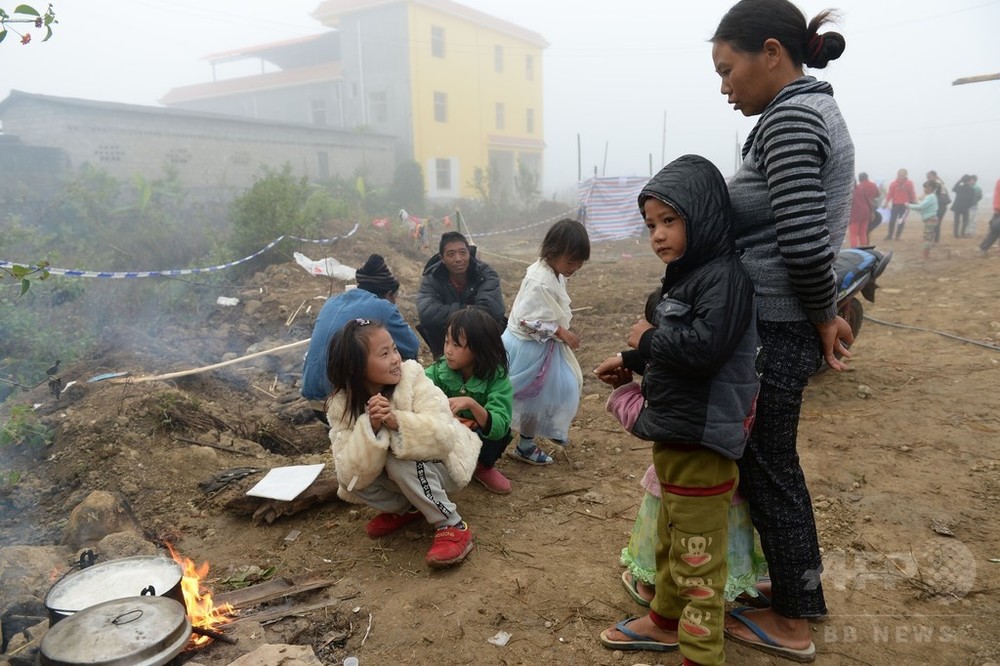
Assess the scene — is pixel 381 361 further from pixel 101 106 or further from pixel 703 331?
pixel 101 106

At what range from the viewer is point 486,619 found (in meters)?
2.49

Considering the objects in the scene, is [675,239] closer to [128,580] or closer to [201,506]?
[128,580]

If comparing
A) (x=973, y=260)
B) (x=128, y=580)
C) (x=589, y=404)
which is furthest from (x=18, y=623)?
(x=973, y=260)

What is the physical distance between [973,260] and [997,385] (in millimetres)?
8563

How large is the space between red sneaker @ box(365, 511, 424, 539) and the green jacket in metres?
0.61

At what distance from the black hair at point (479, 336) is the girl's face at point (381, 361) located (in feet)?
1.77

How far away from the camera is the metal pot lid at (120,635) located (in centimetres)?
188

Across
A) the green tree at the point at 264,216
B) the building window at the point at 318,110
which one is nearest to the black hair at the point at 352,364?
the green tree at the point at 264,216

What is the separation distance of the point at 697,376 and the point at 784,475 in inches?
21.5

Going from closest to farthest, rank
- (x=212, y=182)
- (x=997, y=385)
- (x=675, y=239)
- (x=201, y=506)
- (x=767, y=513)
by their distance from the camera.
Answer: (x=675, y=239) < (x=767, y=513) < (x=201, y=506) < (x=997, y=385) < (x=212, y=182)

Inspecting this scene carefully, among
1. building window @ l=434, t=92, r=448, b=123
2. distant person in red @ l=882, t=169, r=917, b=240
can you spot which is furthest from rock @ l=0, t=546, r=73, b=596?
building window @ l=434, t=92, r=448, b=123

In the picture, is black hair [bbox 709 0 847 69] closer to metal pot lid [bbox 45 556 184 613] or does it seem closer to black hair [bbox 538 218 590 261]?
black hair [bbox 538 218 590 261]

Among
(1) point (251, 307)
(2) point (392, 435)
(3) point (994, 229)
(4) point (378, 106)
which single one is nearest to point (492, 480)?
(2) point (392, 435)

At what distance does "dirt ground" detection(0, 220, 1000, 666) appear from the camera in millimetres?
2365
